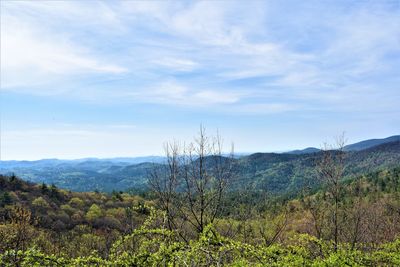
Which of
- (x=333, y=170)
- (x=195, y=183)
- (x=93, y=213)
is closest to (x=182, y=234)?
(x=195, y=183)

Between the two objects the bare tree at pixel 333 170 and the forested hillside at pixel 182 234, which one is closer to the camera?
the forested hillside at pixel 182 234

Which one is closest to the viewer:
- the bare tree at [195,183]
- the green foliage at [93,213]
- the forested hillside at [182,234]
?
the forested hillside at [182,234]

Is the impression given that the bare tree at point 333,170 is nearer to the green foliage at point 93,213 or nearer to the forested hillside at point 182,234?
the forested hillside at point 182,234

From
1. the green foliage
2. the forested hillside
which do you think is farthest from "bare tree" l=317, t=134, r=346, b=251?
the green foliage

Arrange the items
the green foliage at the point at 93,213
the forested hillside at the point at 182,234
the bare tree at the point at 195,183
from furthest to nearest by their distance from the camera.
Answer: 1. the green foliage at the point at 93,213
2. the bare tree at the point at 195,183
3. the forested hillside at the point at 182,234

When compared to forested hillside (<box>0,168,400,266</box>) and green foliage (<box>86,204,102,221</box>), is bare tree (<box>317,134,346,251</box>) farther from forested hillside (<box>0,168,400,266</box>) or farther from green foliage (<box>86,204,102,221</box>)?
green foliage (<box>86,204,102,221</box>)

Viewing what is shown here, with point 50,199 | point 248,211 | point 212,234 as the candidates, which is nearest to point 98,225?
point 50,199

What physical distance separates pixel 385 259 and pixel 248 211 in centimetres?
1672

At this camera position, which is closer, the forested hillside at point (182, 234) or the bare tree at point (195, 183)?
the forested hillside at point (182, 234)

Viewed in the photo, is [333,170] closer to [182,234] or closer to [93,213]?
[182,234]

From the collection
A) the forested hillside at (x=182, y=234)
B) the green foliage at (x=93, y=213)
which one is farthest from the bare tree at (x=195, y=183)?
the green foliage at (x=93, y=213)

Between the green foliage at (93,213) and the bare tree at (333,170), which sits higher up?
the bare tree at (333,170)

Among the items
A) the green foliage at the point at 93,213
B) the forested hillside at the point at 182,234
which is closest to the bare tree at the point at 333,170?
the forested hillside at the point at 182,234

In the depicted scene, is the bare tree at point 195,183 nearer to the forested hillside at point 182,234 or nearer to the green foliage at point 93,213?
the forested hillside at point 182,234
